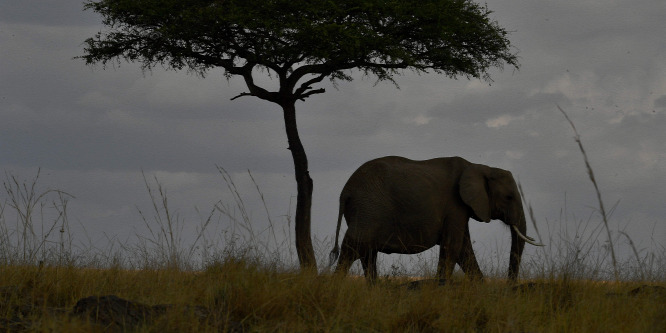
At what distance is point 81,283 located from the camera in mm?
6832

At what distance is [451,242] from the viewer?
1030 cm

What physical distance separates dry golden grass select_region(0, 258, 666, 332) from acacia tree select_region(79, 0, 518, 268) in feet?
26.7

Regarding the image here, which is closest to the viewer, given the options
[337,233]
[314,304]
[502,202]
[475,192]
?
[314,304]

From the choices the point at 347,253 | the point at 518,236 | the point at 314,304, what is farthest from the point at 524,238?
the point at 314,304

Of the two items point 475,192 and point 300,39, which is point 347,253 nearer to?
point 475,192

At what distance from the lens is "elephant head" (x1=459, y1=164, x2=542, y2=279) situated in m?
10.5

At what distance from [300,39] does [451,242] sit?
6135mm

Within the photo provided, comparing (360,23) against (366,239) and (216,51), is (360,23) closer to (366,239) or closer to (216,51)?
(216,51)

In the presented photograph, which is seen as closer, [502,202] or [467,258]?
[467,258]

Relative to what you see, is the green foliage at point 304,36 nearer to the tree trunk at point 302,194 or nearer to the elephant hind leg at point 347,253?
the tree trunk at point 302,194

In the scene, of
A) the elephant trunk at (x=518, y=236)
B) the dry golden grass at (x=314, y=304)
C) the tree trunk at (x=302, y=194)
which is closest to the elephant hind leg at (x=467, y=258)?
the elephant trunk at (x=518, y=236)

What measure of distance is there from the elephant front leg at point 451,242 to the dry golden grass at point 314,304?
294 cm

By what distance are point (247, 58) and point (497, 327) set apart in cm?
1194

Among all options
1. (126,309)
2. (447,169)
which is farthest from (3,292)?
(447,169)
